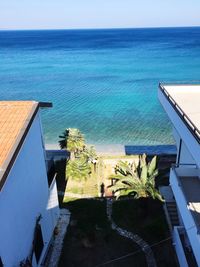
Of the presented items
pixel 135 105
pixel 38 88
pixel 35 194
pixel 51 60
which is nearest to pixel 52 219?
pixel 35 194

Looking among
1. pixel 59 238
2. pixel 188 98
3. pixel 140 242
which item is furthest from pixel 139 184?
pixel 188 98

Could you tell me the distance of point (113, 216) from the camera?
58.4ft

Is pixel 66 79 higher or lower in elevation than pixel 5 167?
higher

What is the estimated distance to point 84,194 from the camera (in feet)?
66.9

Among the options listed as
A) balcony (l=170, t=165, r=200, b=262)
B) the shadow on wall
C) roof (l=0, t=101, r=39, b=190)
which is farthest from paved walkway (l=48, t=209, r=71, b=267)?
the shadow on wall

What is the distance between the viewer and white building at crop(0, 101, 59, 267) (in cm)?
961

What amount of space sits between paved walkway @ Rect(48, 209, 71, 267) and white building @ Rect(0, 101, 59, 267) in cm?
54

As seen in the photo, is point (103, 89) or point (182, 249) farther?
point (103, 89)

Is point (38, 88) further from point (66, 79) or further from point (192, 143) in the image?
point (192, 143)

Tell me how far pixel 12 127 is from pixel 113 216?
8935 mm

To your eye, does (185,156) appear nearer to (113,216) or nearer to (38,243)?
(113,216)

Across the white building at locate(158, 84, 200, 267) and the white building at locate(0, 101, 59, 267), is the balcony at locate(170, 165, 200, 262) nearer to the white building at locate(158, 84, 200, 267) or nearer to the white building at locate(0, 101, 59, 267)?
the white building at locate(158, 84, 200, 267)

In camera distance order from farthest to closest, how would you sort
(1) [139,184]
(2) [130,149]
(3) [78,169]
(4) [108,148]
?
(4) [108,148], (2) [130,149], (3) [78,169], (1) [139,184]

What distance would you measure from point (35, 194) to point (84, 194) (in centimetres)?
762
